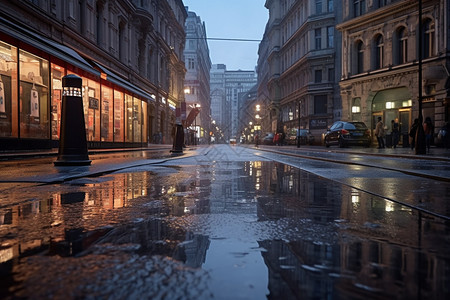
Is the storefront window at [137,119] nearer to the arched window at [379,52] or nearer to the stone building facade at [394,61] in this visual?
the stone building facade at [394,61]

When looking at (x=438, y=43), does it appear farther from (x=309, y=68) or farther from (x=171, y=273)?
(x=171, y=273)

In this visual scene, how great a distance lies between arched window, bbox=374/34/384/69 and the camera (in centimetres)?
3157

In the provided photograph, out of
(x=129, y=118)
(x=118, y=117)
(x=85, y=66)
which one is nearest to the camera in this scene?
(x=85, y=66)

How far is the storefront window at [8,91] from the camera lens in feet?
40.5

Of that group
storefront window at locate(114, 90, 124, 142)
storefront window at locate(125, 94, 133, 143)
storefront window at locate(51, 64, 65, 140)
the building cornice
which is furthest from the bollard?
the building cornice

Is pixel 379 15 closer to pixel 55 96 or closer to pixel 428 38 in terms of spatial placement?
pixel 428 38

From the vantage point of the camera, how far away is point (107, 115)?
22.0 metres

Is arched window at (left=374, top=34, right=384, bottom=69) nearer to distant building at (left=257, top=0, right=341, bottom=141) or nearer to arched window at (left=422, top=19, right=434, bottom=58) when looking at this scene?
arched window at (left=422, top=19, right=434, bottom=58)

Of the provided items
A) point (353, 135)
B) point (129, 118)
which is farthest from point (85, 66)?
point (353, 135)

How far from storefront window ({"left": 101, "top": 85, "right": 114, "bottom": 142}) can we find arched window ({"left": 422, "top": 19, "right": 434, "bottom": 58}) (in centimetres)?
2258

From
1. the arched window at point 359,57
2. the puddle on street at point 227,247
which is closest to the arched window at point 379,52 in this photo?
the arched window at point 359,57

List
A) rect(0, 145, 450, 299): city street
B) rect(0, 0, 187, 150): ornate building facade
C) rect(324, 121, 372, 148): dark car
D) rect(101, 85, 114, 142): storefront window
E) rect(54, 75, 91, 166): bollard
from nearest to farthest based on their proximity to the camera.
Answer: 1. rect(0, 145, 450, 299): city street
2. rect(54, 75, 91, 166): bollard
3. rect(0, 0, 187, 150): ornate building facade
4. rect(101, 85, 114, 142): storefront window
5. rect(324, 121, 372, 148): dark car

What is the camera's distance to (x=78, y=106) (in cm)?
802

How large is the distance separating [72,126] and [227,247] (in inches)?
273
